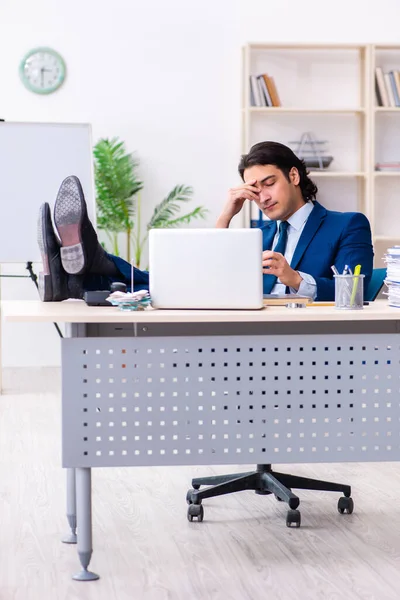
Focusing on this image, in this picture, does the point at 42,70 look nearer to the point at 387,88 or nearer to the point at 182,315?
the point at 387,88

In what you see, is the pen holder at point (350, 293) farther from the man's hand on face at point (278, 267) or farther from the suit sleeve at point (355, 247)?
the suit sleeve at point (355, 247)

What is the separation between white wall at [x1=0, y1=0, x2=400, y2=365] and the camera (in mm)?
6195

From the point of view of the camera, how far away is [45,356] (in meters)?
6.36

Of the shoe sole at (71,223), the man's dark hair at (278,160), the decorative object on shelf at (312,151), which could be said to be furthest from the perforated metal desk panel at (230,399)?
the decorative object on shelf at (312,151)

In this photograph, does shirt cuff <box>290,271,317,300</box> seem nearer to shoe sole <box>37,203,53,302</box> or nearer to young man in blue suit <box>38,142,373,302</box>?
young man in blue suit <box>38,142,373,302</box>

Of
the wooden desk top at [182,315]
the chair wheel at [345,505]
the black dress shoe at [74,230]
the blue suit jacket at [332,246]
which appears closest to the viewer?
the wooden desk top at [182,315]

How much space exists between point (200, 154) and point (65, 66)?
1098 mm

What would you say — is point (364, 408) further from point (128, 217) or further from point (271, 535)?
point (128, 217)

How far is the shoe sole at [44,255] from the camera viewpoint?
254 cm

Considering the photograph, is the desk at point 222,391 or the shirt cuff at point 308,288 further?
the shirt cuff at point 308,288

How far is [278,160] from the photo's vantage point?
3.30 metres

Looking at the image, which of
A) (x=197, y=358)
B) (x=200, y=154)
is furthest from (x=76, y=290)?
(x=200, y=154)

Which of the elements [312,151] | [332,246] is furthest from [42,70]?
[332,246]

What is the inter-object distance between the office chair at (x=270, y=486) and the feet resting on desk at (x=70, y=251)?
2.63 ft
